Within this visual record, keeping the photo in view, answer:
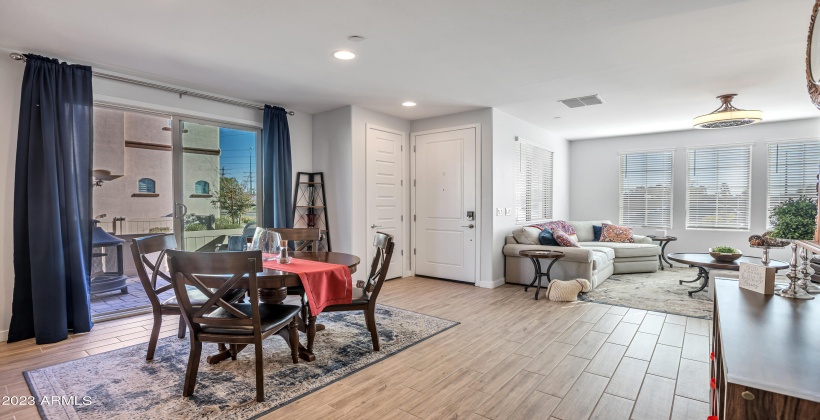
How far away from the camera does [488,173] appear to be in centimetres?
544

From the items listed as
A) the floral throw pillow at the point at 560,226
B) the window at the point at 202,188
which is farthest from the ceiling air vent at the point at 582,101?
the window at the point at 202,188

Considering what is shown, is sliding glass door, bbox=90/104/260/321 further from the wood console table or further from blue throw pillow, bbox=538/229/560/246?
the wood console table

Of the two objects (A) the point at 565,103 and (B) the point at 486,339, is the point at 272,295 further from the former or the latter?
(A) the point at 565,103

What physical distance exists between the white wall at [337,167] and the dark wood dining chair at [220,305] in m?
Result: 2.94

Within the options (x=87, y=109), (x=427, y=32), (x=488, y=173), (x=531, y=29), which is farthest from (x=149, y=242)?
(x=488, y=173)

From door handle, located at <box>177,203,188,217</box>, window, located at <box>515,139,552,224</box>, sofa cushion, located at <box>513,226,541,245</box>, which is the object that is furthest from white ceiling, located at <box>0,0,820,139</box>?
sofa cushion, located at <box>513,226,541,245</box>

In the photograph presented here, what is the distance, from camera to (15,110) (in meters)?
3.39

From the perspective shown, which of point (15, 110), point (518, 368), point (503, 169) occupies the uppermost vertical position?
point (15, 110)

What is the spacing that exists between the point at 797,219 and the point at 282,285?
7504mm

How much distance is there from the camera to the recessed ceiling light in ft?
11.1

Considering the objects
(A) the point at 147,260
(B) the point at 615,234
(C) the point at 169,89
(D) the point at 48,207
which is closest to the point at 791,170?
(B) the point at 615,234

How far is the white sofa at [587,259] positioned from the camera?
521cm

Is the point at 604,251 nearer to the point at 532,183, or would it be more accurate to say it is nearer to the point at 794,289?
the point at 532,183

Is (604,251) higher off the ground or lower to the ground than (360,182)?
lower
